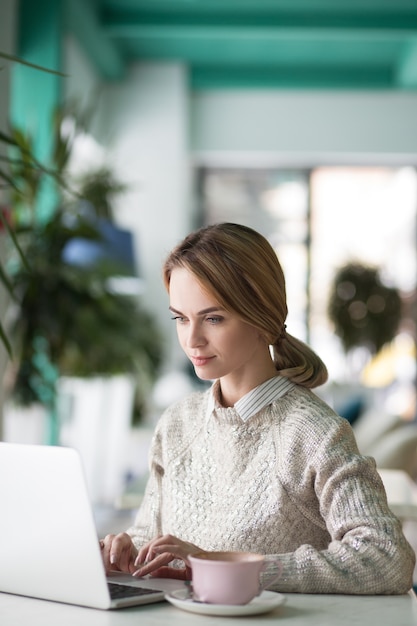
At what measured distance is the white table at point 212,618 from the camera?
1.24 meters

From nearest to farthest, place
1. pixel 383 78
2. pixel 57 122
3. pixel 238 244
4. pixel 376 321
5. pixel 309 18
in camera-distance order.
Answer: pixel 238 244 < pixel 57 122 < pixel 309 18 < pixel 376 321 < pixel 383 78

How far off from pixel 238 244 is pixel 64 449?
512mm

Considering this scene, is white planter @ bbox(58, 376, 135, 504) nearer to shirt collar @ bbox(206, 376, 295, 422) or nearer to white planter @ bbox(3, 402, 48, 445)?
white planter @ bbox(3, 402, 48, 445)

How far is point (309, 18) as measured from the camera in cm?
857

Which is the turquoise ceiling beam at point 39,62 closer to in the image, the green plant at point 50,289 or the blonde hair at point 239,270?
the green plant at point 50,289

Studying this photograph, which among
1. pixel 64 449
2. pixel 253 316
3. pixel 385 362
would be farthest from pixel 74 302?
pixel 385 362

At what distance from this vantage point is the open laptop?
1.25 meters

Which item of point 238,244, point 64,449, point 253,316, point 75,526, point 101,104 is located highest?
point 101,104

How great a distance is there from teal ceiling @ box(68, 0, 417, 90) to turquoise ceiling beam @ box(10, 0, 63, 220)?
491 mm

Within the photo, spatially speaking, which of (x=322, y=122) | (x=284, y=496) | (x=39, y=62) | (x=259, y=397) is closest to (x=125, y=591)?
(x=284, y=496)

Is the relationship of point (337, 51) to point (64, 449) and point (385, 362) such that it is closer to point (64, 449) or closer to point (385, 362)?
point (385, 362)

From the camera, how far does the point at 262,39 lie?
9.38 metres

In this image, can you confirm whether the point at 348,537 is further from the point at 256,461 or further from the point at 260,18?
the point at 260,18

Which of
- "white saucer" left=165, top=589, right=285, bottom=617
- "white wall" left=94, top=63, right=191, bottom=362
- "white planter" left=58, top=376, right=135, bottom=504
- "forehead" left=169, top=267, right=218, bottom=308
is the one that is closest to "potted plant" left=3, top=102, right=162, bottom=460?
"white planter" left=58, top=376, right=135, bottom=504
